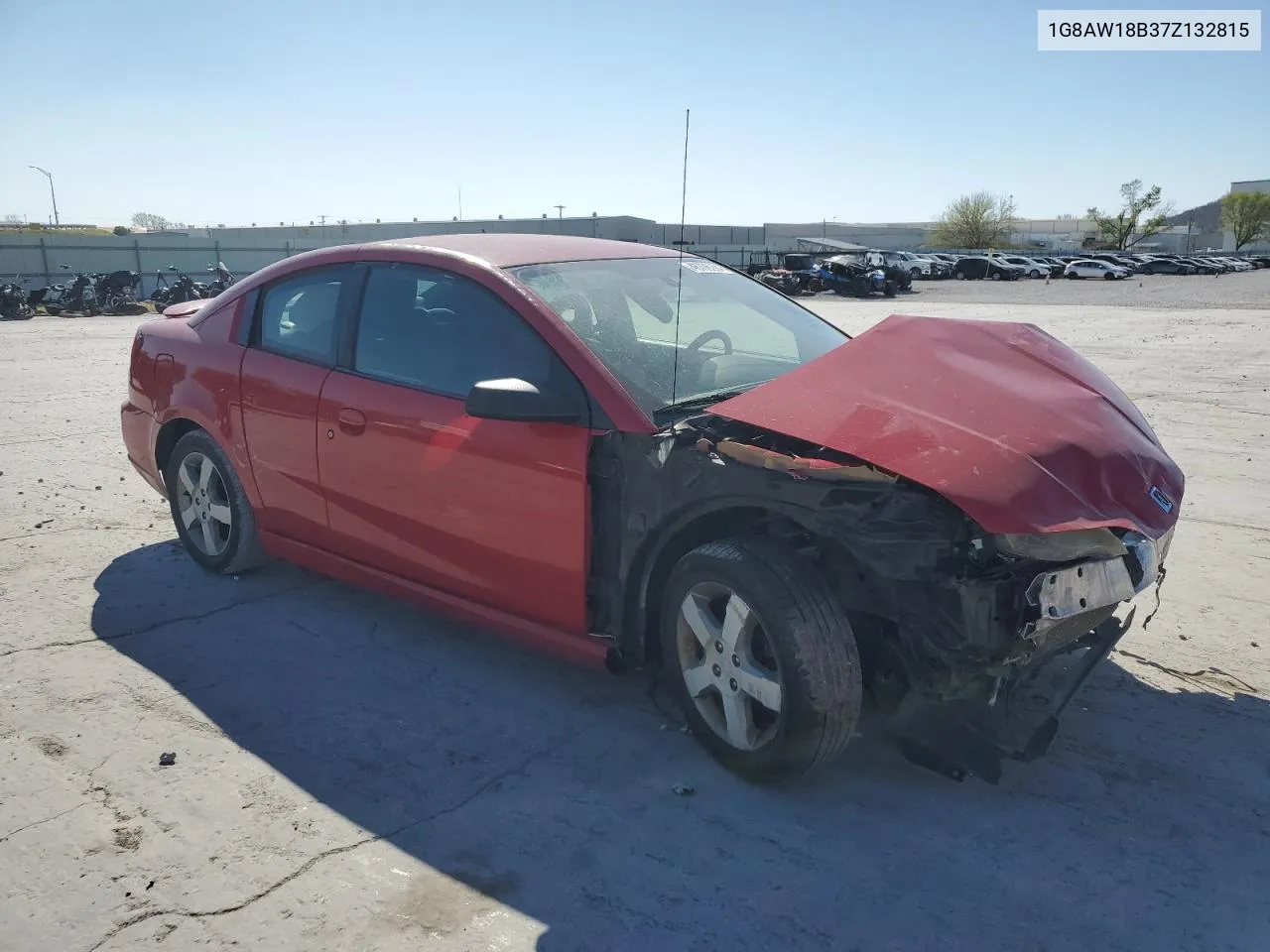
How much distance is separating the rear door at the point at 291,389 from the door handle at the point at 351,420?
0.20 metres

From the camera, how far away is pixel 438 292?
3898 mm

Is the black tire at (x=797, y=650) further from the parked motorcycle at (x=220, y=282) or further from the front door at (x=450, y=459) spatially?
the parked motorcycle at (x=220, y=282)

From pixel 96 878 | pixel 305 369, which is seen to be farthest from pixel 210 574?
pixel 96 878

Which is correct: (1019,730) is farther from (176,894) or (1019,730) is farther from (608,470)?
(176,894)

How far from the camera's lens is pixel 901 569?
2656 mm

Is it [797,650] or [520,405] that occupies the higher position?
[520,405]

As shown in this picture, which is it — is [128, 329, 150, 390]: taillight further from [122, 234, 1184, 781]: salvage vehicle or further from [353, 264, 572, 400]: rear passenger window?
[353, 264, 572, 400]: rear passenger window

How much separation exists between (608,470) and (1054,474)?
136cm

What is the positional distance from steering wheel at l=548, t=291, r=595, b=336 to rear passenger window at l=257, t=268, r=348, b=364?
45.1 inches

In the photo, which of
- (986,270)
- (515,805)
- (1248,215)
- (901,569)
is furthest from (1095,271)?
(1248,215)

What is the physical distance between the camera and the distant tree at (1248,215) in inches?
3755

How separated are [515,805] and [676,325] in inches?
74.2

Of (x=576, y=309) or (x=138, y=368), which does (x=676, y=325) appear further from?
(x=138, y=368)

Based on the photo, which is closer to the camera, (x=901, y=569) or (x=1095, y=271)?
(x=901, y=569)
